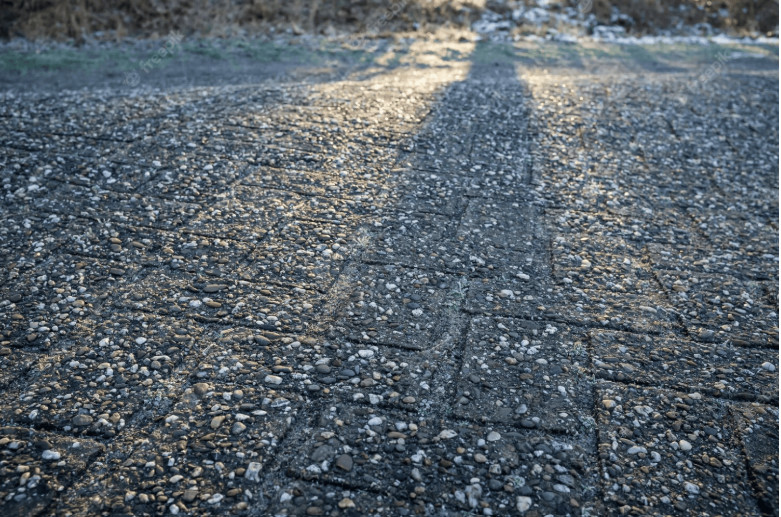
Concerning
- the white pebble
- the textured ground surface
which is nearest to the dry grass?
the textured ground surface

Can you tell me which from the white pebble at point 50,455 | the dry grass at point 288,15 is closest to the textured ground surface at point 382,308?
the white pebble at point 50,455

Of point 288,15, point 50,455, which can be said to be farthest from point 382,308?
point 288,15

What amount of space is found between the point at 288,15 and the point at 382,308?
29.0ft

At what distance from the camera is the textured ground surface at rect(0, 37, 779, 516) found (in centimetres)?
242

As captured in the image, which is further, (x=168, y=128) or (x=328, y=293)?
(x=168, y=128)

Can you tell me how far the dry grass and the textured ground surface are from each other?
4.68 m

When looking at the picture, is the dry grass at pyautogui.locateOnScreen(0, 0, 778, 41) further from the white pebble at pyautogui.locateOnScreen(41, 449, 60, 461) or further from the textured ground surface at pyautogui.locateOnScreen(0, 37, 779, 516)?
the white pebble at pyautogui.locateOnScreen(41, 449, 60, 461)

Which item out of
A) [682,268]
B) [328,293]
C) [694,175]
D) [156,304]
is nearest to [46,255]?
[156,304]

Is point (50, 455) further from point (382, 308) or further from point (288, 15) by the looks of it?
point (288, 15)

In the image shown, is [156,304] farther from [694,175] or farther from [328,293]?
[694,175]

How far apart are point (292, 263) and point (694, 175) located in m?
3.66

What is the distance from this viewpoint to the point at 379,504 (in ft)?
7.55

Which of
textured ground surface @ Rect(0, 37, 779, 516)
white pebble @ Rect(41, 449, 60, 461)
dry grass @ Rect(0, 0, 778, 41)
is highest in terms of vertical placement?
dry grass @ Rect(0, 0, 778, 41)

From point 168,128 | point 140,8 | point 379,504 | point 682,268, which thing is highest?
point 140,8
